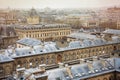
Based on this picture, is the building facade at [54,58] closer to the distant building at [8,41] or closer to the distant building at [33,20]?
the distant building at [8,41]

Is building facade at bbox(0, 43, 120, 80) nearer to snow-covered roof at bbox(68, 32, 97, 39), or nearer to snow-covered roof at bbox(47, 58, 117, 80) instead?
snow-covered roof at bbox(47, 58, 117, 80)

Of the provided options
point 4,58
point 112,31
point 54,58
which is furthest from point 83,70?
point 112,31

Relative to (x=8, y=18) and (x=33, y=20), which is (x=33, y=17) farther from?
(x=8, y=18)

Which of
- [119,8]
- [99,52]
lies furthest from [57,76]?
[119,8]

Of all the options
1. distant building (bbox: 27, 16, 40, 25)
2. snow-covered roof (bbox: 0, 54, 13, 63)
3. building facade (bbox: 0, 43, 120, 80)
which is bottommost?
building facade (bbox: 0, 43, 120, 80)

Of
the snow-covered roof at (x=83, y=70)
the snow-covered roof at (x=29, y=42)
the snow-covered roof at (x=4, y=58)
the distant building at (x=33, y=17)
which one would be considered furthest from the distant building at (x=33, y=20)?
the snow-covered roof at (x=83, y=70)

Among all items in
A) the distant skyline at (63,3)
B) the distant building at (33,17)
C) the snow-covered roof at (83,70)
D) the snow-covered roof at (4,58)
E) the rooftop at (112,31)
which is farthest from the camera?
the rooftop at (112,31)

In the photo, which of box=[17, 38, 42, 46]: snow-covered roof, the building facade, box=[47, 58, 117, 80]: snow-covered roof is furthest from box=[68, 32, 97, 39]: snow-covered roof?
box=[47, 58, 117, 80]: snow-covered roof

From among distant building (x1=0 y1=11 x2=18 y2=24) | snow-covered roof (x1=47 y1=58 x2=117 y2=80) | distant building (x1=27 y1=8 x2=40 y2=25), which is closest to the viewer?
snow-covered roof (x1=47 y1=58 x2=117 y2=80)

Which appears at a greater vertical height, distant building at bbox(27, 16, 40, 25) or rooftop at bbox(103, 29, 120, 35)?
distant building at bbox(27, 16, 40, 25)
